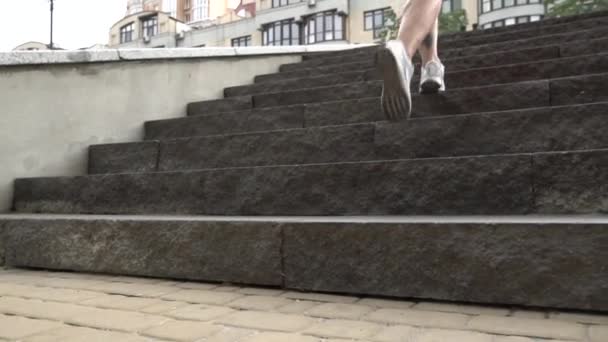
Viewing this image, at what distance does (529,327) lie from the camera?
1.74 m

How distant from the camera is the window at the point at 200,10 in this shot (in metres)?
58.7

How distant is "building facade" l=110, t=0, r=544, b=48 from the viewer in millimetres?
31344

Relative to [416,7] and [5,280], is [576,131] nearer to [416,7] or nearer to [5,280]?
[416,7]

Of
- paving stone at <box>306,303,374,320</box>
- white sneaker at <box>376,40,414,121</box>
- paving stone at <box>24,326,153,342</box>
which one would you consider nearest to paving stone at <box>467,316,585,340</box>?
paving stone at <box>306,303,374,320</box>

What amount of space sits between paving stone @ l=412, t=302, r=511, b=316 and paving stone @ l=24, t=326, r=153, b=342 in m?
1.04

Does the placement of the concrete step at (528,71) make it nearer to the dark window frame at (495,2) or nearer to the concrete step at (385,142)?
the concrete step at (385,142)

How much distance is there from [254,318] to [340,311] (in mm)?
334

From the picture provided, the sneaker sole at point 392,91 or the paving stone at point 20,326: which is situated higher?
the sneaker sole at point 392,91

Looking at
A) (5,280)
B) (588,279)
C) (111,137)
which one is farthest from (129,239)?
(588,279)

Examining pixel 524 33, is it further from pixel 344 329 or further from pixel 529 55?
pixel 344 329

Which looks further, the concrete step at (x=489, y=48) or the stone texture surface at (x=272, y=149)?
the concrete step at (x=489, y=48)

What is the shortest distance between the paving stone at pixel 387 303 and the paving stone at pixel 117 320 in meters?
0.80

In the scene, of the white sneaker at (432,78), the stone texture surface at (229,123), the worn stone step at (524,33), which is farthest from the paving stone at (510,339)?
the worn stone step at (524,33)

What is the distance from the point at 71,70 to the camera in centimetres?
413
